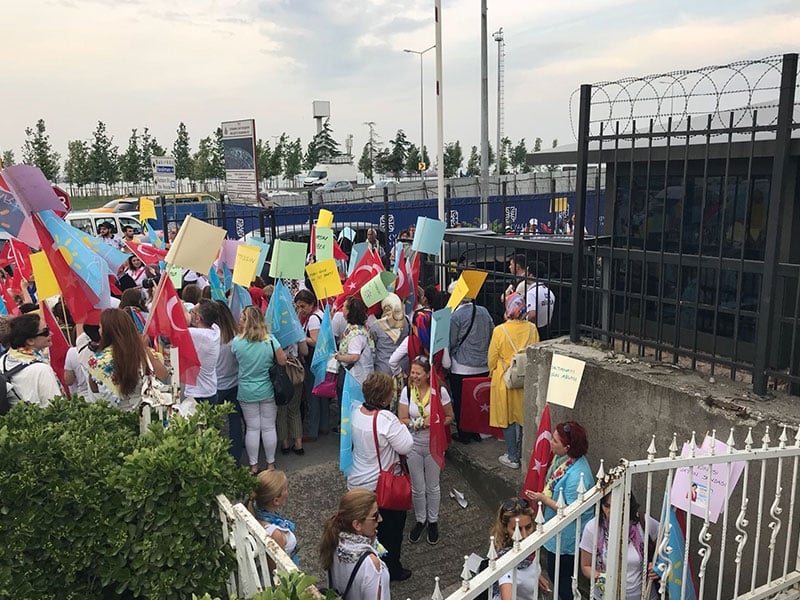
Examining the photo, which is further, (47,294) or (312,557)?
(47,294)

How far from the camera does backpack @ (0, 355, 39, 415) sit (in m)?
4.40

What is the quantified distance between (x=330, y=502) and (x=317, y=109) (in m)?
45.9

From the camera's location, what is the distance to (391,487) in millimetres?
4586

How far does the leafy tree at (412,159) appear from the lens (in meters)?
64.2

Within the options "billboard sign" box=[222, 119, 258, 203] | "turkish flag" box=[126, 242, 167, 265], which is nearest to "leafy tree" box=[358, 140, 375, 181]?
"billboard sign" box=[222, 119, 258, 203]

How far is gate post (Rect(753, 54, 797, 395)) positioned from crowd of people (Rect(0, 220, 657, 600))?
1.14m

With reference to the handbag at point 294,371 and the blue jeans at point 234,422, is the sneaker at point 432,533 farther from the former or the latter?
the blue jeans at point 234,422

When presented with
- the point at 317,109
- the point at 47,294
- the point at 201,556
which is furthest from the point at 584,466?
the point at 317,109

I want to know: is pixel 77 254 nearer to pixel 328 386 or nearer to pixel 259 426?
pixel 259 426

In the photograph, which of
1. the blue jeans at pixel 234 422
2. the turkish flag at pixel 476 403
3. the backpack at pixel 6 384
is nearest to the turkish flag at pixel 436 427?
the turkish flag at pixel 476 403

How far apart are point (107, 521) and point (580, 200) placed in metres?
3.82

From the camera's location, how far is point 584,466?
156 inches

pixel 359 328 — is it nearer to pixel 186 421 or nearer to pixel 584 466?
pixel 584 466

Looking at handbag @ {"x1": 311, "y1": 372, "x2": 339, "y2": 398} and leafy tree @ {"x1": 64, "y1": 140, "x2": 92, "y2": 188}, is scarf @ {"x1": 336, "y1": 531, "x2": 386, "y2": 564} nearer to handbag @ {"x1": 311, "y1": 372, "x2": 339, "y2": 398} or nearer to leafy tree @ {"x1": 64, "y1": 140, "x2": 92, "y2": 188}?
handbag @ {"x1": 311, "y1": 372, "x2": 339, "y2": 398}
